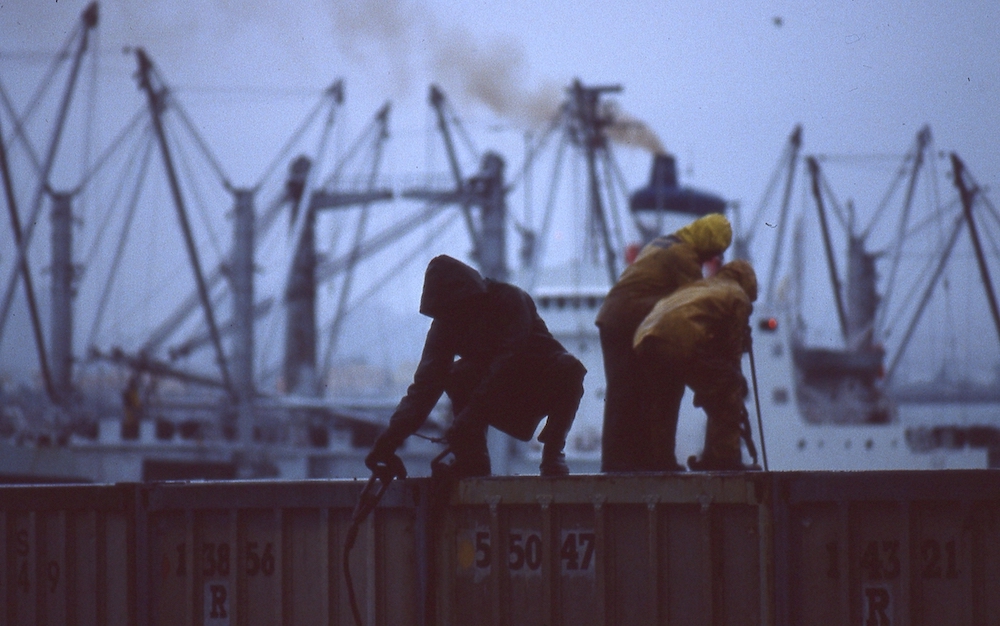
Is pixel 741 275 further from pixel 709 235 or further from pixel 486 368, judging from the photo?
pixel 486 368

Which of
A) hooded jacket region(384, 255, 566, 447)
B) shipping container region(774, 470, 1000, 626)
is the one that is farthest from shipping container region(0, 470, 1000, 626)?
hooded jacket region(384, 255, 566, 447)

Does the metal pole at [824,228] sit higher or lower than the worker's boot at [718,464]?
higher

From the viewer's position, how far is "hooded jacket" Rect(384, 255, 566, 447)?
6488 millimetres

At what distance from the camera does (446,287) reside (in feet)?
21.4

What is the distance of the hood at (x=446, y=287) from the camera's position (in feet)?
21.4

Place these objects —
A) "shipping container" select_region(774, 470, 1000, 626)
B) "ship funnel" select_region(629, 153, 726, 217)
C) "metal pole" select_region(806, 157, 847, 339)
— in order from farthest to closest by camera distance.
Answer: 1. "metal pole" select_region(806, 157, 847, 339)
2. "ship funnel" select_region(629, 153, 726, 217)
3. "shipping container" select_region(774, 470, 1000, 626)

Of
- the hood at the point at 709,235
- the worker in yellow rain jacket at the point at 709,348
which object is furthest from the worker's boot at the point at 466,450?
the hood at the point at 709,235

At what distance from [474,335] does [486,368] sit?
21 cm

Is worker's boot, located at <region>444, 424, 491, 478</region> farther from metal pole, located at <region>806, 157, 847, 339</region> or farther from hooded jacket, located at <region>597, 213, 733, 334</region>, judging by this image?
metal pole, located at <region>806, 157, 847, 339</region>

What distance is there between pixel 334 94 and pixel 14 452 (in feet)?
61.4

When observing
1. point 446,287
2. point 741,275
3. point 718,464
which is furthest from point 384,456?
point 741,275

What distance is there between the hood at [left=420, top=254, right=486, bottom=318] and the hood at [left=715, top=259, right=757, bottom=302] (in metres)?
1.89

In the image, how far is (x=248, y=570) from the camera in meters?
6.85

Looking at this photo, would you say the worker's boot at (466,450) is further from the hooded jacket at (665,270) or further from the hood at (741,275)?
the hood at (741,275)
